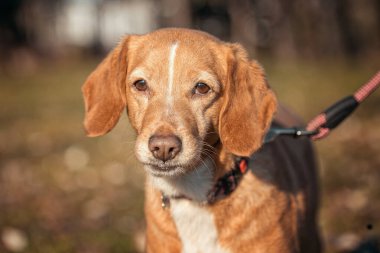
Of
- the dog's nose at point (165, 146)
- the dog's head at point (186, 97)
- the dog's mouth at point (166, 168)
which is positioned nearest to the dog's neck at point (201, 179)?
the dog's head at point (186, 97)

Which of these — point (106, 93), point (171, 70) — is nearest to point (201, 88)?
point (171, 70)

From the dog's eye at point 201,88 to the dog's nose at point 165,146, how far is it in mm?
499

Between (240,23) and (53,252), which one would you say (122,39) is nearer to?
(53,252)

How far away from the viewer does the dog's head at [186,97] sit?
11.5 ft

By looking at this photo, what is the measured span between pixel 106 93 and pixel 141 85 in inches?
12.1

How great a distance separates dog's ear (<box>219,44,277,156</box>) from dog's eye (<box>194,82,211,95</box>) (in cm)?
14

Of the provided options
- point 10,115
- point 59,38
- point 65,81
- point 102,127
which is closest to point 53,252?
point 102,127

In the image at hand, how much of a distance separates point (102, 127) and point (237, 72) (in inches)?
40.8

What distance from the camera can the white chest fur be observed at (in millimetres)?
3725

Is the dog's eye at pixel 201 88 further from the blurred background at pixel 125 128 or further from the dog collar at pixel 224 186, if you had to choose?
the blurred background at pixel 125 128

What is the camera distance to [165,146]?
3.36m

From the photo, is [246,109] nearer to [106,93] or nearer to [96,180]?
[106,93]

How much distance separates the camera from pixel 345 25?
93.1 ft

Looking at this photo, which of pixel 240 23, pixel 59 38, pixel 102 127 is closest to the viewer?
pixel 102 127
